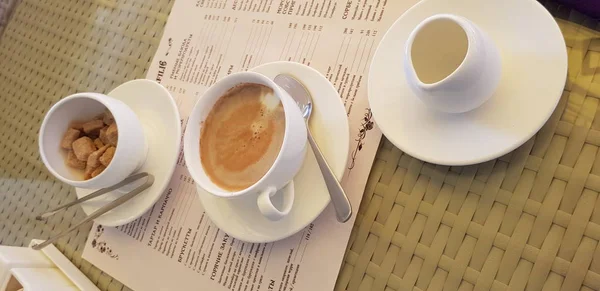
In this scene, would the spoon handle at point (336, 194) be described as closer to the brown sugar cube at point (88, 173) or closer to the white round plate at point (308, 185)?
the white round plate at point (308, 185)

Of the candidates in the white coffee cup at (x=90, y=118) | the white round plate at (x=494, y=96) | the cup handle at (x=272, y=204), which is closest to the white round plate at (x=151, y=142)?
the white coffee cup at (x=90, y=118)

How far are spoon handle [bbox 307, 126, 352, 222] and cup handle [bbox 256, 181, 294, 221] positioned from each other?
1.5 inches

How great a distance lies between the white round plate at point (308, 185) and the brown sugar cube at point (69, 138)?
220 mm

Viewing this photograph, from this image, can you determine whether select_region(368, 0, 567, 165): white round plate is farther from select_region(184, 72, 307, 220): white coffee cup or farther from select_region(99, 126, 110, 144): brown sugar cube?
select_region(99, 126, 110, 144): brown sugar cube

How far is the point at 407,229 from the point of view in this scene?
507mm

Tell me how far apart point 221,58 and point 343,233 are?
0.98 feet

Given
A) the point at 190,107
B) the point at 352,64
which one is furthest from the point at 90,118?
the point at 352,64

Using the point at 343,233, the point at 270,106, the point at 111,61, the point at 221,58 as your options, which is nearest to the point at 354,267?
the point at 343,233

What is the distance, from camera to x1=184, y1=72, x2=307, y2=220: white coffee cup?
0.48 m

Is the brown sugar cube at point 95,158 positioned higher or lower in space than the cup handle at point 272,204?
lower

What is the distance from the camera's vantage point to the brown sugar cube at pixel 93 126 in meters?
0.66

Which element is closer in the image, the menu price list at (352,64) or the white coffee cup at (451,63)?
→ the white coffee cup at (451,63)

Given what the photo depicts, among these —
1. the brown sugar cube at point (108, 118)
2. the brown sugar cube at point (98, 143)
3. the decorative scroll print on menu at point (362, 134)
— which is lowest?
the brown sugar cube at point (98, 143)

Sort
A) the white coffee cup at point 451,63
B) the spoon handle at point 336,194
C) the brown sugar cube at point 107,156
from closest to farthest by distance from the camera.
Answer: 1. the white coffee cup at point 451,63
2. the spoon handle at point 336,194
3. the brown sugar cube at point 107,156
